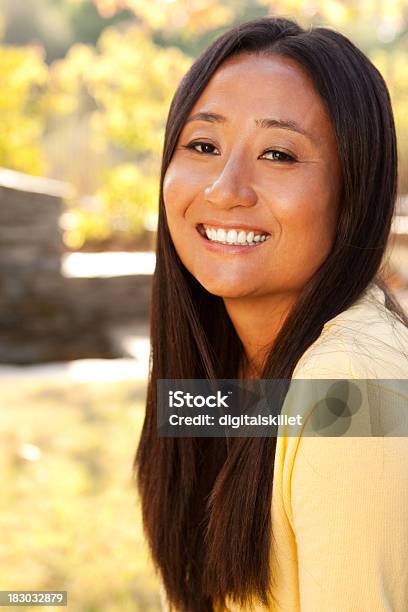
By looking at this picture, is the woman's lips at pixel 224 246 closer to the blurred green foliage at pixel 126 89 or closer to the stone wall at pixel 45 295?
the stone wall at pixel 45 295

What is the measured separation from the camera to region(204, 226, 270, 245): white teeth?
1.51m

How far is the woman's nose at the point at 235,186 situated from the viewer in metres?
1.45

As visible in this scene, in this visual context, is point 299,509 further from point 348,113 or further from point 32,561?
point 32,561

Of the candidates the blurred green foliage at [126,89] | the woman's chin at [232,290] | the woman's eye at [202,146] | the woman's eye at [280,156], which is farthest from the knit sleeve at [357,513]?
the blurred green foliage at [126,89]

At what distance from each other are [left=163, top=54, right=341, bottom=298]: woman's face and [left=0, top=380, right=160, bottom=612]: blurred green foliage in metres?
1.11

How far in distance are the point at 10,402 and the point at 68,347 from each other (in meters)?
1.79

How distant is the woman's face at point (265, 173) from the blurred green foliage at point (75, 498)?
1.11 meters

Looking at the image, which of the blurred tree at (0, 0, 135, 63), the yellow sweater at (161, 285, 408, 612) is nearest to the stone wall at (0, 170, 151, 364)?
the yellow sweater at (161, 285, 408, 612)

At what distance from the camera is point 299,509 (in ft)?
4.07

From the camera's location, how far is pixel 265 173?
146 centimetres

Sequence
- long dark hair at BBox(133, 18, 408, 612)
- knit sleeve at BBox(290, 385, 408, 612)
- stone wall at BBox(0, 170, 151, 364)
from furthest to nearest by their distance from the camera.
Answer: stone wall at BBox(0, 170, 151, 364), long dark hair at BBox(133, 18, 408, 612), knit sleeve at BBox(290, 385, 408, 612)

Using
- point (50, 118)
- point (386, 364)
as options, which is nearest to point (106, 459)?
point (386, 364)

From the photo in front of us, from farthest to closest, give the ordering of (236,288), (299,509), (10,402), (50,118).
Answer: (50,118), (10,402), (236,288), (299,509)

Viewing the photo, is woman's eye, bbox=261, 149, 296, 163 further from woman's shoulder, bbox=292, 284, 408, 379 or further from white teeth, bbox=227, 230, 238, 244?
woman's shoulder, bbox=292, 284, 408, 379
